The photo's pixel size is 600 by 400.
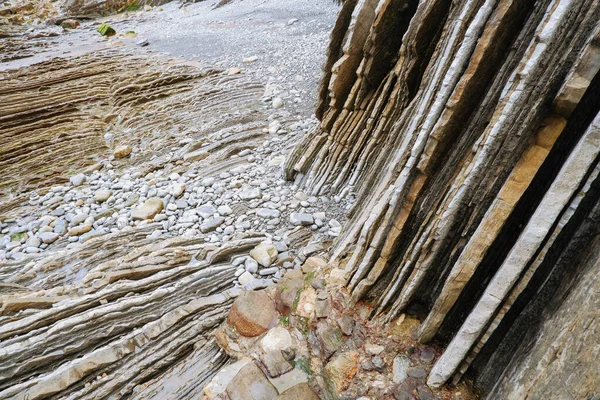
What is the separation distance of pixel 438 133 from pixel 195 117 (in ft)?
31.8

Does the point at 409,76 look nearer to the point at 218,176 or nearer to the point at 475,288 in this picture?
the point at 475,288

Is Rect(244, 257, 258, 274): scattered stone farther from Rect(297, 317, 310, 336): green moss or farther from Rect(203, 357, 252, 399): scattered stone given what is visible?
Rect(203, 357, 252, 399): scattered stone

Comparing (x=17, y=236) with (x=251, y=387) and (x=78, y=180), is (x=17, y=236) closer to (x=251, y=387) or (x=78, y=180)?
(x=78, y=180)

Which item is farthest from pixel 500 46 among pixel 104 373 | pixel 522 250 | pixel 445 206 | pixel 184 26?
pixel 184 26

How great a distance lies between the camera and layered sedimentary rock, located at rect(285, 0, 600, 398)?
8.00ft

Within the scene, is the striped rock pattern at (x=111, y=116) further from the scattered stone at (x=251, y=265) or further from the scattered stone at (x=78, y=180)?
the scattered stone at (x=251, y=265)

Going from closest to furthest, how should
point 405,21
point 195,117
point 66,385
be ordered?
point 66,385 < point 405,21 < point 195,117

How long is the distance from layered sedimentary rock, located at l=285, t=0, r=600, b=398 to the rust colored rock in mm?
1122

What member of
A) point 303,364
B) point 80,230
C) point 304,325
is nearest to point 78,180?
point 80,230

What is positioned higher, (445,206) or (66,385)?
(445,206)

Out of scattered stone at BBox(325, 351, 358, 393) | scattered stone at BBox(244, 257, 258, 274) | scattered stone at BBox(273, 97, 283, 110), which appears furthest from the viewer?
scattered stone at BBox(273, 97, 283, 110)

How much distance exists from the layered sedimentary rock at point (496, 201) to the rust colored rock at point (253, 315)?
112 cm

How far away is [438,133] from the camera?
345 cm

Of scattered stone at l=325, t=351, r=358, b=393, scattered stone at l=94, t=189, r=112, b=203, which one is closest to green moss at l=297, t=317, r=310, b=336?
scattered stone at l=325, t=351, r=358, b=393
